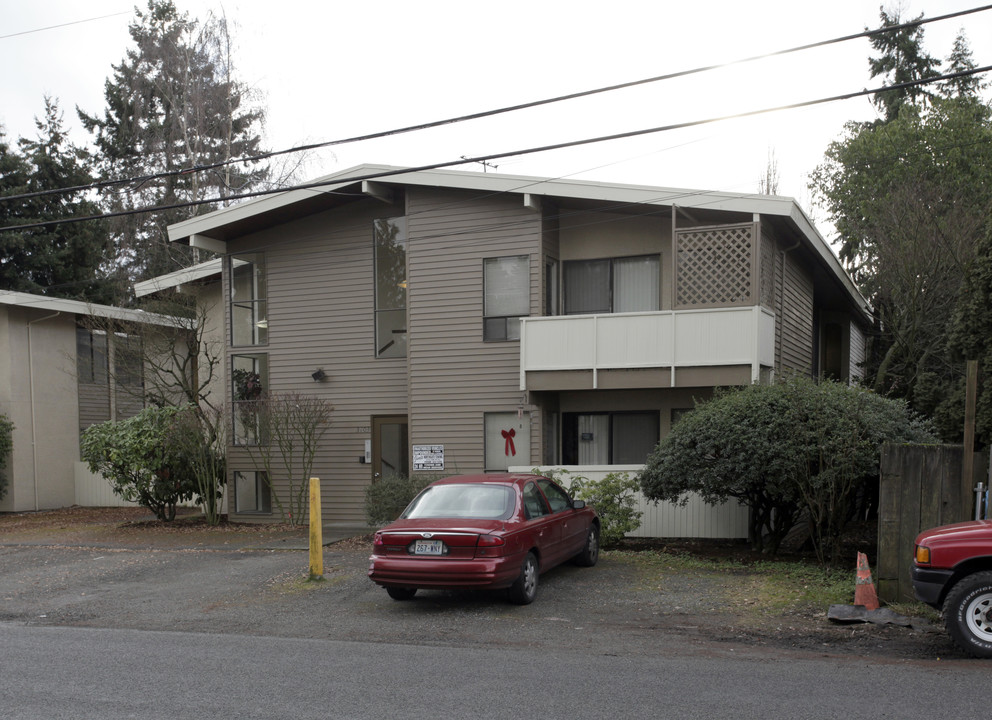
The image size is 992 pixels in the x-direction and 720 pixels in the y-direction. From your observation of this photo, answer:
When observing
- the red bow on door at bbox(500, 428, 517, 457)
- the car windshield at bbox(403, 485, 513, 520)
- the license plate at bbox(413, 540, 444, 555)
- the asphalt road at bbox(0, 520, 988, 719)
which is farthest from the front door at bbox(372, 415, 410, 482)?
the license plate at bbox(413, 540, 444, 555)

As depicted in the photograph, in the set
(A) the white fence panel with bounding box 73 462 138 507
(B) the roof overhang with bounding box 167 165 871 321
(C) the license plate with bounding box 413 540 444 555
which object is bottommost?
(A) the white fence panel with bounding box 73 462 138 507

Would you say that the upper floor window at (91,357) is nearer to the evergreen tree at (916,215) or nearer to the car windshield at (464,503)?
the car windshield at (464,503)

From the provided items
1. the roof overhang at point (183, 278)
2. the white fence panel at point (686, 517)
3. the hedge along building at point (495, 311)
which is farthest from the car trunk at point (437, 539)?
the roof overhang at point (183, 278)

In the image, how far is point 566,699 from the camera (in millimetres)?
6297

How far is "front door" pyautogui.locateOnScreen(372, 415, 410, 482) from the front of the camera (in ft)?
62.2

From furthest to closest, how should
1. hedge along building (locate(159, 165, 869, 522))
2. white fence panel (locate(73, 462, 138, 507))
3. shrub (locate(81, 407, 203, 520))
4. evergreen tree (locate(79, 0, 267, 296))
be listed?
evergreen tree (locate(79, 0, 267, 296)) < white fence panel (locate(73, 462, 138, 507)) < shrub (locate(81, 407, 203, 520)) < hedge along building (locate(159, 165, 869, 522))

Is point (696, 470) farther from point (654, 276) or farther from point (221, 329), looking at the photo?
point (221, 329)

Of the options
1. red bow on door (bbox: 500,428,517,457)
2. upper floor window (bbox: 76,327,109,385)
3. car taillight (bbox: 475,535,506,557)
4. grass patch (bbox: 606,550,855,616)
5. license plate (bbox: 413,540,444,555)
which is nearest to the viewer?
car taillight (bbox: 475,535,506,557)

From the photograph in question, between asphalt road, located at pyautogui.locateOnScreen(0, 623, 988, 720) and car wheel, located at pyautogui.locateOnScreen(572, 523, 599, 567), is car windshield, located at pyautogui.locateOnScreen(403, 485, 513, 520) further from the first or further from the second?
car wheel, located at pyautogui.locateOnScreen(572, 523, 599, 567)

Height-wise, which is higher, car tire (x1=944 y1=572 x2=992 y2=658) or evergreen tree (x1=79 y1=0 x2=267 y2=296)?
evergreen tree (x1=79 y1=0 x2=267 y2=296)

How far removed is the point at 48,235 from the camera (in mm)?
34344

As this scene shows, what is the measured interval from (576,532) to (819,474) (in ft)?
11.0

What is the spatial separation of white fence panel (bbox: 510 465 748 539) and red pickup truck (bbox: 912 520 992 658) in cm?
685

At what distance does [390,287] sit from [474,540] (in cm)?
1029
